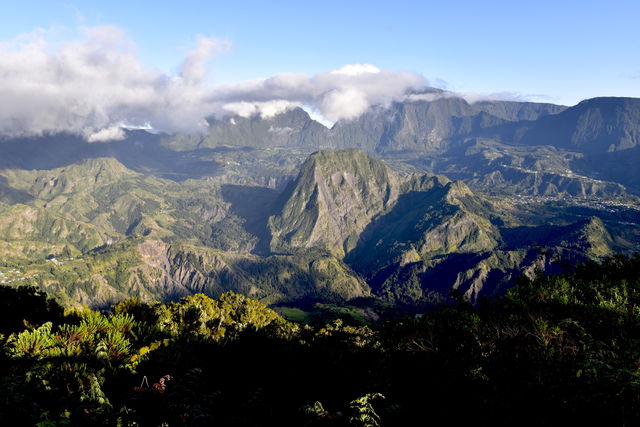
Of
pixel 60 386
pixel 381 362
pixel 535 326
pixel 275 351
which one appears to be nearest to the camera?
pixel 60 386

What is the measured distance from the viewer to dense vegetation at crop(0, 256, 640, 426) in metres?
13.5

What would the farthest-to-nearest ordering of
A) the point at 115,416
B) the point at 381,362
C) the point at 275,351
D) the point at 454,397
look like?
the point at 275,351
the point at 381,362
the point at 454,397
the point at 115,416

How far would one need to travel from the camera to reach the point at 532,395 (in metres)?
17.9

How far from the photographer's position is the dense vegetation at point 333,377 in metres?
13.5

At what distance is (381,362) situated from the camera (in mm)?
33531

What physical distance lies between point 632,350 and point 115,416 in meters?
28.6

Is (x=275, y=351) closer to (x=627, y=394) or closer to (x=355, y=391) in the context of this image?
(x=355, y=391)

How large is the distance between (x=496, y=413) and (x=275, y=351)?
23205 millimetres

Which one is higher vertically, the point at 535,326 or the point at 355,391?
the point at 535,326

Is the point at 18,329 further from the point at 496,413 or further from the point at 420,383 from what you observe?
the point at 496,413

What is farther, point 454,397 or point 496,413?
point 454,397

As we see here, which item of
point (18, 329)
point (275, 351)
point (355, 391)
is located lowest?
point (275, 351)

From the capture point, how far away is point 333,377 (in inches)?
1305

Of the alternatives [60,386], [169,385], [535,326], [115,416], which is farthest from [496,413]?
[60,386]
